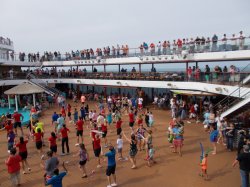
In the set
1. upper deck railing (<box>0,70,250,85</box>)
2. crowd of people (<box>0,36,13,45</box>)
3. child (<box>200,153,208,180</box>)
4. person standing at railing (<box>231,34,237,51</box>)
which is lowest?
child (<box>200,153,208,180</box>)

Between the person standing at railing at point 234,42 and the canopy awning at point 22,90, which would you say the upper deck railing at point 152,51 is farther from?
the canopy awning at point 22,90

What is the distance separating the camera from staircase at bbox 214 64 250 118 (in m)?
14.5

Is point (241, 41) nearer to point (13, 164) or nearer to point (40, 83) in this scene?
point (13, 164)

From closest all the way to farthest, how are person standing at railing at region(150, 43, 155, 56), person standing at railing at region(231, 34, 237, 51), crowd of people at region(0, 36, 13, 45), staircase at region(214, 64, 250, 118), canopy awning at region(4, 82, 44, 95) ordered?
1. staircase at region(214, 64, 250, 118)
2. person standing at railing at region(231, 34, 237, 51)
3. canopy awning at region(4, 82, 44, 95)
4. person standing at railing at region(150, 43, 155, 56)
5. crowd of people at region(0, 36, 13, 45)

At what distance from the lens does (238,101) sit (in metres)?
15.1

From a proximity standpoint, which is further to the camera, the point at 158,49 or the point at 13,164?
the point at 158,49

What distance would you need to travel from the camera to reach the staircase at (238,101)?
572 inches

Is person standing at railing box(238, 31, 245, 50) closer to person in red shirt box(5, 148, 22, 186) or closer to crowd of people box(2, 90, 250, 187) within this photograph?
crowd of people box(2, 90, 250, 187)

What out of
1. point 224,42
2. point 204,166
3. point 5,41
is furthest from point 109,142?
point 5,41

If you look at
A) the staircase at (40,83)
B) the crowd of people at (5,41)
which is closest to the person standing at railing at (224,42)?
the staircase at (40,83)

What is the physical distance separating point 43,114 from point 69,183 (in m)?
15.9

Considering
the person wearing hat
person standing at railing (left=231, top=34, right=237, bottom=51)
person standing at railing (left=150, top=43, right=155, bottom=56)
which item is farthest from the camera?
person standing at railing (left=150, top=43, right=155, bottom=56)

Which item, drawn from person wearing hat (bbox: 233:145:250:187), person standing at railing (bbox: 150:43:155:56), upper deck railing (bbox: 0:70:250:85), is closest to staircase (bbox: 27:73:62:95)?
upper deck railing (bbox: 0:70:250:85)

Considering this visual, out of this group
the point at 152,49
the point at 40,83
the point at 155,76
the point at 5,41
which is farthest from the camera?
the point at 5,41
